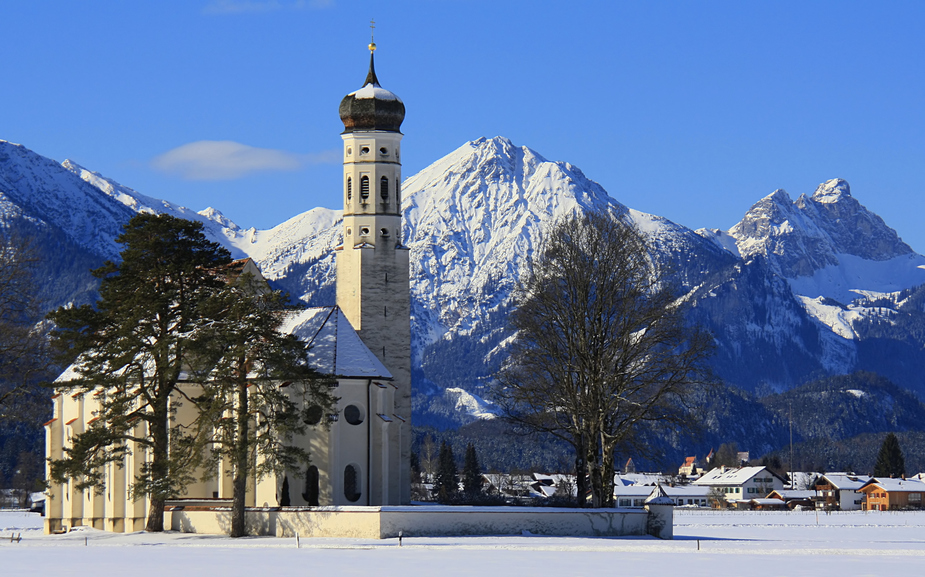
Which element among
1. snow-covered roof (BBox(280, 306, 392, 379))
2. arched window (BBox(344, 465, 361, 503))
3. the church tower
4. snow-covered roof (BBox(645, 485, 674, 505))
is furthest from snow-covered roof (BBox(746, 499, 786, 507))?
arched window (BBox(344, 465, 361, 503))

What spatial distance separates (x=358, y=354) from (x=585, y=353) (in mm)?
12515

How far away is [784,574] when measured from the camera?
43844mm

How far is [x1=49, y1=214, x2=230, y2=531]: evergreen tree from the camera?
63.7m

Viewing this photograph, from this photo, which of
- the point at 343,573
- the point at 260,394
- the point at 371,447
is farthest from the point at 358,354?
the point at 343,573

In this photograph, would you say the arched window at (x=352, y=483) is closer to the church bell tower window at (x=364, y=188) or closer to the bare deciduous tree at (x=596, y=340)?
the bare deciduous tree at (x=596, y=340)

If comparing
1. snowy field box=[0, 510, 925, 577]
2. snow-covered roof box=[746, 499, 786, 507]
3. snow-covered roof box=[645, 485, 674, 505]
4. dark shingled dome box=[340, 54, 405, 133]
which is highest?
dark shingled dome box=[340, 54, 405, 133]

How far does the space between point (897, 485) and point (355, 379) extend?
131m

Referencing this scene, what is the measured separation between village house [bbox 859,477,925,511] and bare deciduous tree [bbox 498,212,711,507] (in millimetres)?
123536

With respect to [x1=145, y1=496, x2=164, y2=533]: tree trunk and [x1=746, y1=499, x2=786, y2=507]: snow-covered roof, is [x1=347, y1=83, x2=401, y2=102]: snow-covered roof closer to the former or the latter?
[x1=145, y1=496, x2=164, y2=533]: tree trunk

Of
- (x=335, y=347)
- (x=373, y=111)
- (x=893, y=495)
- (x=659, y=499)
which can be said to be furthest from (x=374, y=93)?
(x=893, y=495)

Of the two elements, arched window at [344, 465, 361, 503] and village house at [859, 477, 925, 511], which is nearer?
arched window at [344, 465, 361, 503]

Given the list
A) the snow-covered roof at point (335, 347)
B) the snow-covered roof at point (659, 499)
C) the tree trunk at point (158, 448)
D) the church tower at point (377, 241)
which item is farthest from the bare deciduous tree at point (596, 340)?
the tree trunk at point (158, 448)

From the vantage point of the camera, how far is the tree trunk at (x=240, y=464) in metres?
61.4

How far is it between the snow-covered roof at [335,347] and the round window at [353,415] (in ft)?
5.37
